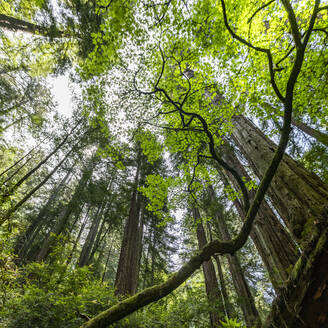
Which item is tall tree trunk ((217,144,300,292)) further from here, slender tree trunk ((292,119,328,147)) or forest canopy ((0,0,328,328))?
slender tree trunk ((292,119,328,147))

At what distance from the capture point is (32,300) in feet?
8.90

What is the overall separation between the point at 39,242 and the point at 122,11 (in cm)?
1872

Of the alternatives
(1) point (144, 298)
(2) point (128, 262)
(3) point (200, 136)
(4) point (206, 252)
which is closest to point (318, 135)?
(3) point (200, 136)

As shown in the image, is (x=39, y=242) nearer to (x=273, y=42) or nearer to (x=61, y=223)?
(x=61, y=223)

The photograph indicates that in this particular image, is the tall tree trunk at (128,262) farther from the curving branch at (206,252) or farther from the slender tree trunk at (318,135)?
the slender tree trunk at (318,135)

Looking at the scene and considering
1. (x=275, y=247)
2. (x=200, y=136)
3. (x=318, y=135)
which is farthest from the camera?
(x=200, y=136)

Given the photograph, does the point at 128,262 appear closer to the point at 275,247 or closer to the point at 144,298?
the point at 275,247

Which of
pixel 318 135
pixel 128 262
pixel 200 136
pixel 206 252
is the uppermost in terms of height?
pixel 200 136

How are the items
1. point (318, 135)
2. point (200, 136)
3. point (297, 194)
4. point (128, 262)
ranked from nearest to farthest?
point (297, 194)
point (318, 135)
point (200, 136)
point (128, 262)

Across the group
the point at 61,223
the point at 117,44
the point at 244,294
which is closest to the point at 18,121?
the point at 61,223

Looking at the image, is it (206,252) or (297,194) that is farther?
(297,194)

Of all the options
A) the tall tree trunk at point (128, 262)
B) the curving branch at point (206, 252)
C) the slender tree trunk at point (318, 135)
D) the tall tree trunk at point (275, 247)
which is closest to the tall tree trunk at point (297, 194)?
the curving branch at point (206, 252)

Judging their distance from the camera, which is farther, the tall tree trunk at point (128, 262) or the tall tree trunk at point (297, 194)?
the tall tree trunk at point (128, 262)

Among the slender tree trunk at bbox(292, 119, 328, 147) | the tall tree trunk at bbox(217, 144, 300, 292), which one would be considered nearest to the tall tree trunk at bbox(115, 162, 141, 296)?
the tall tree trunk at bbox(217, 144, 300, 292)
